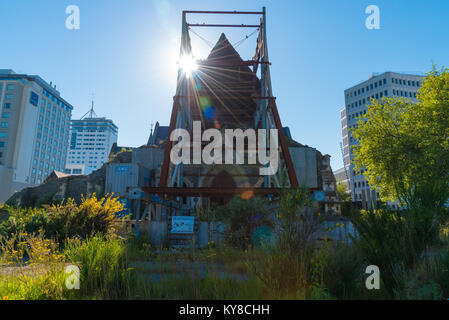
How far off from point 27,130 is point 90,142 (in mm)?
95340

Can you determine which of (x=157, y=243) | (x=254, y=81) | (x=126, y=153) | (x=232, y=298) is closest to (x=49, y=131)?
(x=126, y=153)

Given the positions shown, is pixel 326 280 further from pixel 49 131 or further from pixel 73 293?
pixel 49 131

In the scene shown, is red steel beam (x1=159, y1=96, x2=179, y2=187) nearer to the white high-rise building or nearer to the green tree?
the green tree

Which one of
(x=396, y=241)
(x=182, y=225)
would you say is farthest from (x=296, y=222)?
(x=182, y=225)

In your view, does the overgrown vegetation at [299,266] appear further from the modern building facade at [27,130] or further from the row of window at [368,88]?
the row of window at [368,88]

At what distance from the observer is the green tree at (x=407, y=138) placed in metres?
16.7

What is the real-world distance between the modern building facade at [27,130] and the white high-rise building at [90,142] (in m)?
74.3

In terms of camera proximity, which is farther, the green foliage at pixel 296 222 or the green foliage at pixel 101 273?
the green foliage at pixel 296 222

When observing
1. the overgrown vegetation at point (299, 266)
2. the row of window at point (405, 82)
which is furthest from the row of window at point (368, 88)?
the overgrown vegetation at point (299, 266)

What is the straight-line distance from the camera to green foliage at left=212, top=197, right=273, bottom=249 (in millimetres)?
8109

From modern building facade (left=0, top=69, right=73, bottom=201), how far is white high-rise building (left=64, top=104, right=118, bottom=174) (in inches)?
2925

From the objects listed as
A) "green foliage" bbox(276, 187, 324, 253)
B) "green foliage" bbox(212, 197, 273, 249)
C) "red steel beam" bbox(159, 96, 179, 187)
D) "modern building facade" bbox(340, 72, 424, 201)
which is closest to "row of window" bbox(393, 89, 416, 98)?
"modern building facade" bbox(340, 72, 424, 201)

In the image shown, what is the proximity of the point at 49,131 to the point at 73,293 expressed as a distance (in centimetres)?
9245

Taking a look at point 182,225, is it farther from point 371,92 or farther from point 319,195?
point 371,92
